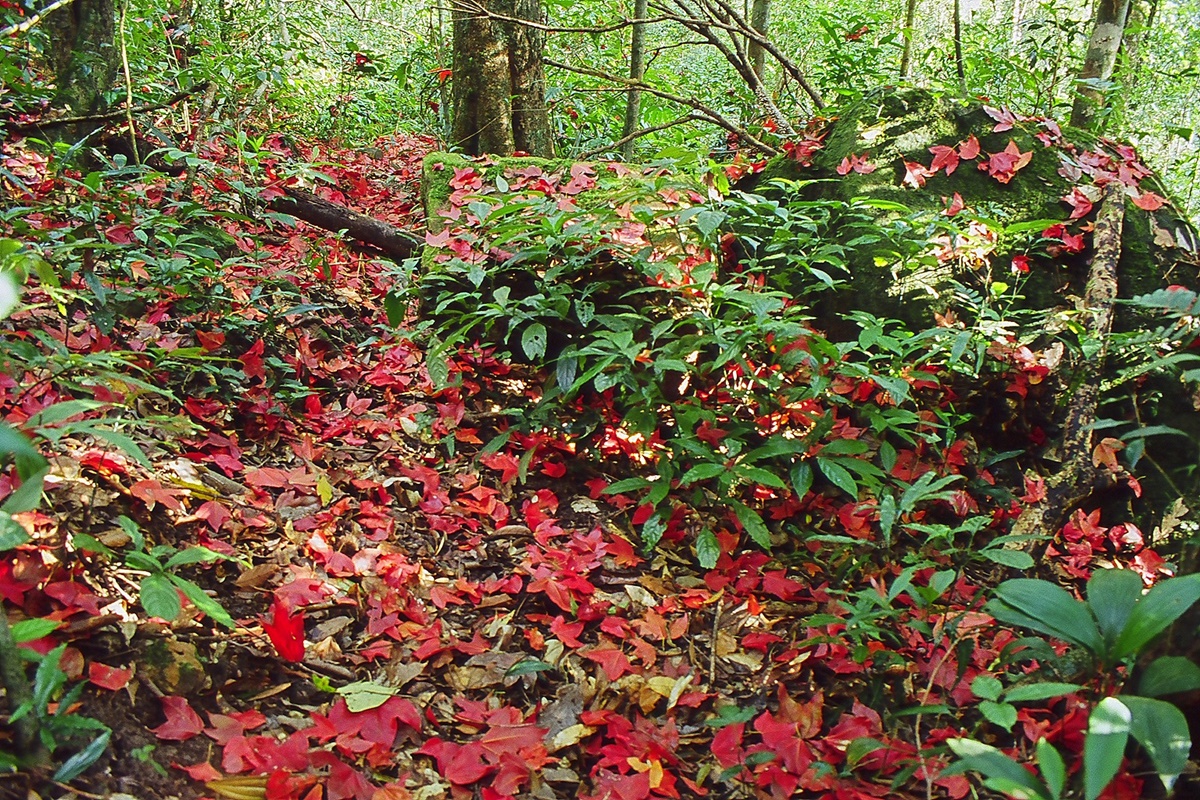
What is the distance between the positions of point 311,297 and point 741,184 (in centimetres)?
219

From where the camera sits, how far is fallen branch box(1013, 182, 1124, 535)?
7.41 ft

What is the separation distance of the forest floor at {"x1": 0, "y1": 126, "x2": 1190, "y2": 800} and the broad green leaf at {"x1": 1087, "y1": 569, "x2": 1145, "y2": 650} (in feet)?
0.88

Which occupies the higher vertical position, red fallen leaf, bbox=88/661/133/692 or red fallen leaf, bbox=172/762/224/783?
red fallen leaf, bbox=88/661/133/692

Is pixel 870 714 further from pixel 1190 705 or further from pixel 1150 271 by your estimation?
pixel 1150 271

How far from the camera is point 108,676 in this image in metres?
1.56

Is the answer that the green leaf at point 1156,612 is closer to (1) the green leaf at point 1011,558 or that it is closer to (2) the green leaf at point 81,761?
(1) the green leaf at point 1011,558

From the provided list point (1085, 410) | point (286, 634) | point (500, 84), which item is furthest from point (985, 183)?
point (286, 634)

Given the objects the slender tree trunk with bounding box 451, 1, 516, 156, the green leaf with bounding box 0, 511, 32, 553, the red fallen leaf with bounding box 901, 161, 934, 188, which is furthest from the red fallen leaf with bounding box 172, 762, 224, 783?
the slender tree trunk with bounding box 451, 1, 516, 156

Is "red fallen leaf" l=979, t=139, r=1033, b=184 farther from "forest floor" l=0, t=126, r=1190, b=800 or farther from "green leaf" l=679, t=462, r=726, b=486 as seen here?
"green leaf" l=679, t=462, r=726, b=486

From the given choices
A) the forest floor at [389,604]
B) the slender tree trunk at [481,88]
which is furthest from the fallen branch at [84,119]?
the slender tree trunk at [481,88]

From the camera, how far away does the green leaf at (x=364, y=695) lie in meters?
1.79

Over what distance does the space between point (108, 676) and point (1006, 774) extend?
1.70 meters

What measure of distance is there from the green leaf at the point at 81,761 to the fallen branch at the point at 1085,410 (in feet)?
7.65

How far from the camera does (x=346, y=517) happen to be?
2.45 m
